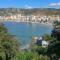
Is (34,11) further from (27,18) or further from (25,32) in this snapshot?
(25,32)

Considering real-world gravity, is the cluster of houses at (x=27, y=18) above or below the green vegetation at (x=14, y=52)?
below

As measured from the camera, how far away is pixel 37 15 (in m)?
109

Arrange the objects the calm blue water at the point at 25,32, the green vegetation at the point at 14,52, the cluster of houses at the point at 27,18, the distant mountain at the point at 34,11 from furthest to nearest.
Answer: the cluster of houses at the point at 27,18, the distant mountain at the point at 34,11, the calm blue water at the point at 25,32, the green vegetation at the point at 14,52

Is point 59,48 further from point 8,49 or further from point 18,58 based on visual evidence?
point 18,58

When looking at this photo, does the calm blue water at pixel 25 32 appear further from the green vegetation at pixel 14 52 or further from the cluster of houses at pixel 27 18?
the cluster of houses at pixel 27 18

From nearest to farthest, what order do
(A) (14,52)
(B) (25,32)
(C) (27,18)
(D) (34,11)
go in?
1. (A) (14,52)
2. (B) (25,32)
3. (C) (27,18)
4. (D) (34,11)

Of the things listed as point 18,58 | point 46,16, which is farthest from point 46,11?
point 18,58

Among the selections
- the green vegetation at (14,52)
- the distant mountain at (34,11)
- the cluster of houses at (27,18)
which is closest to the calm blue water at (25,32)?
the green vegetation at (14,52)

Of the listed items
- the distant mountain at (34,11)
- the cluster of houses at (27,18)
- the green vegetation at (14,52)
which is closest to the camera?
the green vegetation at (14,52)

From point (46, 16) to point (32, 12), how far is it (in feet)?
31.6

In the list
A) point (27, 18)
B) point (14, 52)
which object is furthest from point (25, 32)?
point (14, 52)

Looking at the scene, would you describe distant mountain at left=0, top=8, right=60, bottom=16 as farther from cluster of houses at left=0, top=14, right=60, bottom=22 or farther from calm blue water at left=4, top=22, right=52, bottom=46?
calm blue water at left=4, top=22, right=52, bottom=46

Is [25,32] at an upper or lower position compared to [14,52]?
lower

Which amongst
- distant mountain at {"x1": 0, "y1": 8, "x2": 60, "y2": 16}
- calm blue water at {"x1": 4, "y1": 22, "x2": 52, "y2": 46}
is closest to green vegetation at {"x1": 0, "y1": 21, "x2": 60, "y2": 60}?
calm blue water at {"x1": 4, "y1": 22, "x2": 52, "y2": 46}
